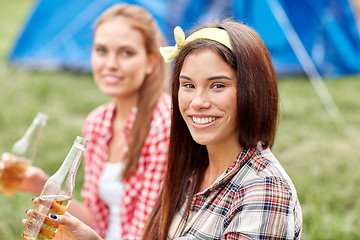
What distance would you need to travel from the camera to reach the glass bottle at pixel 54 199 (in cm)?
155

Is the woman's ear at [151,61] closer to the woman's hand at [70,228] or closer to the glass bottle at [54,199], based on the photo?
the glass bottle at [54,199]

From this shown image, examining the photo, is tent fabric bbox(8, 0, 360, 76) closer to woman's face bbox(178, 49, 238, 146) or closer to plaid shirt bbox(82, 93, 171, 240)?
plaid shirt bbox(82, 93, 171, 240)

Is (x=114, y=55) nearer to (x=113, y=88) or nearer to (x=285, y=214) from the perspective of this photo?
(x=113, y=88)

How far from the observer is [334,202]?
3.16m

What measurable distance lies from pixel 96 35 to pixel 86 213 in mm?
886

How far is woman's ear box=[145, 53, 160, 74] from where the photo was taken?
8.04 ft

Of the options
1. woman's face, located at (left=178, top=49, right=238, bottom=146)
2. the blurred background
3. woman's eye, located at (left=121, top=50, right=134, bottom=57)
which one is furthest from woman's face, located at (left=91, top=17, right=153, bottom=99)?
the blurred background

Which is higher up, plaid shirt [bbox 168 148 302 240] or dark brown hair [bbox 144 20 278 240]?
dark brown hair [bbox 144 20 278 240]

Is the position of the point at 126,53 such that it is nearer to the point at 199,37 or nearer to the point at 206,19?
the point at 199,37

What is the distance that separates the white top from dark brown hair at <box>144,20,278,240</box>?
2.10ft

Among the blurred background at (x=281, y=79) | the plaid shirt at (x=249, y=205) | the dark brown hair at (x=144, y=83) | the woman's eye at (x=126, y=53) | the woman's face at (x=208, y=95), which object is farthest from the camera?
the blurred background at (x=281, y=79)

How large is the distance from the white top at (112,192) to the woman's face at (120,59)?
1.20 ft

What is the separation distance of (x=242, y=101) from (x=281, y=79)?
4.57 m

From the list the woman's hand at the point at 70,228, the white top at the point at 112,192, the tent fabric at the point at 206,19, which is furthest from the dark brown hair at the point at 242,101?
the tent fabric at the point at 206,19
